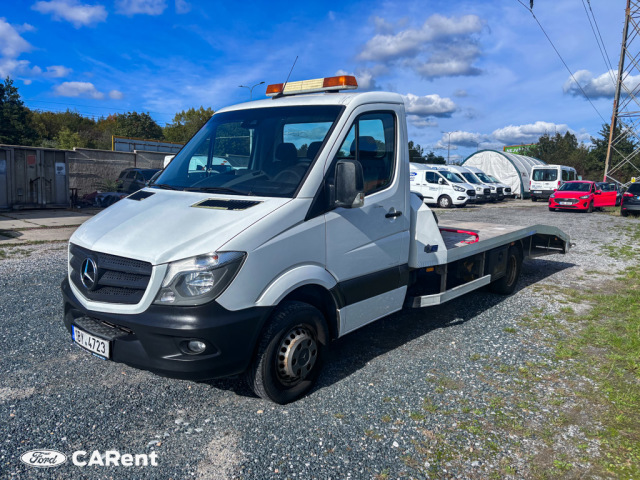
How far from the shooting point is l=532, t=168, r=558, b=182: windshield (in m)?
33.4

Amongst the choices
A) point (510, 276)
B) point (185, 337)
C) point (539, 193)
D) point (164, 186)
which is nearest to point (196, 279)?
point (185, 337)

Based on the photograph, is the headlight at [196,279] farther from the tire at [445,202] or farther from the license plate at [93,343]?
the tire at [445,202]

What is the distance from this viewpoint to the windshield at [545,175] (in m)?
33.4

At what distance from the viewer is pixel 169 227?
11.1 feet

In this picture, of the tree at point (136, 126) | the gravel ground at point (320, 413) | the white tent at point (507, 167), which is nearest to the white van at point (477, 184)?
the white tent at point (507, 167)

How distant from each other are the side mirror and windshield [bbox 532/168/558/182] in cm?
3376

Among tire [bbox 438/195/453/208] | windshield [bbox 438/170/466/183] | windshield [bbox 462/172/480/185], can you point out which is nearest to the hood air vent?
tire [bbox 438/195/453/208]

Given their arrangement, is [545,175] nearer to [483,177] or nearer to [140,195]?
[483,177]

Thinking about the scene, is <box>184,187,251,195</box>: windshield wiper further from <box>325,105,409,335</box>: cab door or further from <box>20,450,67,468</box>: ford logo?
<box>20,450,67,468</box>: ford logo

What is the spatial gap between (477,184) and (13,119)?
4053 centimetres

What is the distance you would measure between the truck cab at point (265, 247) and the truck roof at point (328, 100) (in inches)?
0.7

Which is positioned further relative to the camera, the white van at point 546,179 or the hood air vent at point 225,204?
the white van at point 546,179

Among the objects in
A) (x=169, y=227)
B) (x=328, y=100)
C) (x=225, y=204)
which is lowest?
(x=169, y=227)

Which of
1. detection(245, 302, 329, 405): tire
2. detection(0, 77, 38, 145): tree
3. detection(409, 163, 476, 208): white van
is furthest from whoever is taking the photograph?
detection(0, 77, 38, 145): tree
